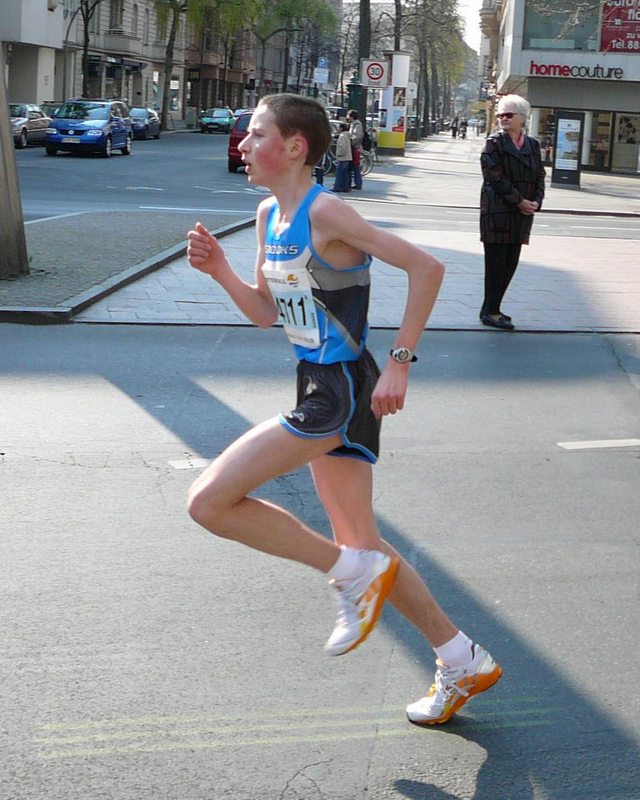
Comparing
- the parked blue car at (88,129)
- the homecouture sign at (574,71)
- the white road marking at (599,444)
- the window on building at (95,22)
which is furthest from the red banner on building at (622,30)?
the white road marking at (599,444)

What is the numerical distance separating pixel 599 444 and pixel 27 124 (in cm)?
3818

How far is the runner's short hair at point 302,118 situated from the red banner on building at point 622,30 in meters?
43.4

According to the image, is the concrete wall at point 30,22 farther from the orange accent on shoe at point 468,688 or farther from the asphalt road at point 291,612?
the orange accent on shoe at point 468,688

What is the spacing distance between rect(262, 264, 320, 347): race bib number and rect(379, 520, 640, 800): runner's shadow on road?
3.64 ft

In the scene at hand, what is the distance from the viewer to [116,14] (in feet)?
249

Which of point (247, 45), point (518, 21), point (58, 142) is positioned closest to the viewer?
point (58, 142)

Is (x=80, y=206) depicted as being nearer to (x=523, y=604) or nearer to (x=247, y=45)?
(x=523, y=604)

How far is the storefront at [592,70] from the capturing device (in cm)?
4488

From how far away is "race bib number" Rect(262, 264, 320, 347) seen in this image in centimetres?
340

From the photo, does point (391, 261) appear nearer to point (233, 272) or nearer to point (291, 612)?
point (233, 272)

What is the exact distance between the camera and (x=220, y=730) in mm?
3436

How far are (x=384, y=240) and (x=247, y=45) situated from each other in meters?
113

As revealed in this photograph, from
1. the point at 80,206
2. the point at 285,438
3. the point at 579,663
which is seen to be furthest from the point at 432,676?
the point at 80,206

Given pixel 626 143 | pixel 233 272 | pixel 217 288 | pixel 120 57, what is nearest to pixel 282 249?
pixel 233 272
